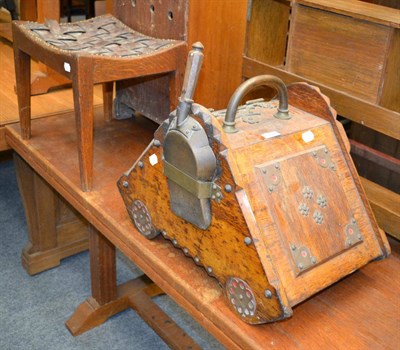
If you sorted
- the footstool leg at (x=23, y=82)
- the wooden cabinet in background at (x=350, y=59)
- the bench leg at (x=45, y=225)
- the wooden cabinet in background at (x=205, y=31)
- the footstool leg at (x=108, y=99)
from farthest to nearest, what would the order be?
the bench leg at (x=45, y=225), the footstool leg at (x=108, y=99), the footstool leg at (x=23, y=82), the wooden cabinet in background at (x=205, y=31), the wooden cabinet in background at (x=350, y=59)

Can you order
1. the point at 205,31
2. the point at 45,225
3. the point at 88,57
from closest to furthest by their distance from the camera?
the point at 88,57 → the point at 205,31 → the point at 45,225

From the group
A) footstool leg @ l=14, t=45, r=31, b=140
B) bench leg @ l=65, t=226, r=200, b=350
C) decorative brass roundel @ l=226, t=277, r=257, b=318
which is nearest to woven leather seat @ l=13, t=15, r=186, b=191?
footstool leg @ l=14, t=45, r=31, b=140

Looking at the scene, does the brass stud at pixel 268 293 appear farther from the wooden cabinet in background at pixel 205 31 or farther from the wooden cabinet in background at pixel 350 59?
the wooden cabinet in background at pixel 205 31

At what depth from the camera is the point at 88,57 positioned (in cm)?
145

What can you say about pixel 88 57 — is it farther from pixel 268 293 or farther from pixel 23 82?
pixel 268 293

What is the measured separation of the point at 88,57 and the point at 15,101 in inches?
→ 39.4

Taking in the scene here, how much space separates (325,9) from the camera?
4.52 feet

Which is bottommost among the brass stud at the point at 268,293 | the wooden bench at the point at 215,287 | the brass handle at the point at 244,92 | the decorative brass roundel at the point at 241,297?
the wooden bench at the point at 215,287

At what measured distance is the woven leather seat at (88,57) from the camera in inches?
58.0

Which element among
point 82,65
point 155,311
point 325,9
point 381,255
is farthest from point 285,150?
point 155,311

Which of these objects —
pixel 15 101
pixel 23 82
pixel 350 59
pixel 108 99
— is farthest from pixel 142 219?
pixel 15 101

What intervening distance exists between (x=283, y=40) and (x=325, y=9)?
310 millimetres

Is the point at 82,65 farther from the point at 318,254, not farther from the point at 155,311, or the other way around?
the point at 155,311

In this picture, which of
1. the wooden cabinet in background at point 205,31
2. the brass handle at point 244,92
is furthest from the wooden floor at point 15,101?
the brass handle at point 244,92
